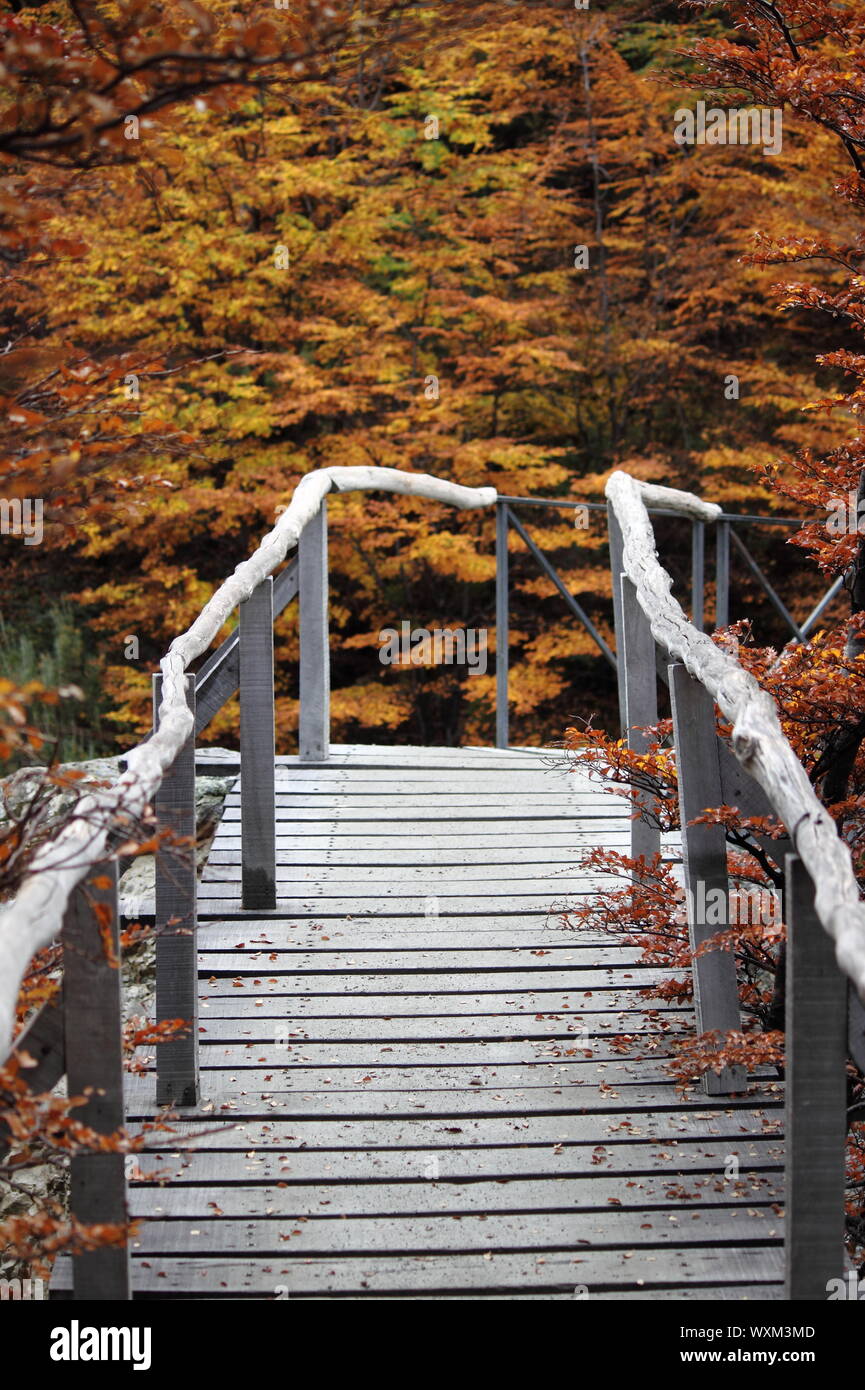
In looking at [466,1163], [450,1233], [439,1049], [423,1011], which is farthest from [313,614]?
[450,1233]

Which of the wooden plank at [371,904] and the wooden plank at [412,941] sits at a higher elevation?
the wooden plank at [371,904]

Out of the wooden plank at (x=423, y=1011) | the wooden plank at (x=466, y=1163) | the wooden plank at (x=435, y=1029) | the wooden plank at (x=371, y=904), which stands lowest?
the wooden plank at (x=466, y=1163)

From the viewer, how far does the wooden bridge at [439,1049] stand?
6.86ft

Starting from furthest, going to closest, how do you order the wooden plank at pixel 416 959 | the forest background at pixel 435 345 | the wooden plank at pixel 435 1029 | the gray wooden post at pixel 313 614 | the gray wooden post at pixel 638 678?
1. the forest background at pixel 435 345
2. the gray wooden post at pixel 313 614
3. the gray wooden post at pixel 638 678
4. the wooden plank at pixel 416 959
5. the wooden plank at pixel 435 1029

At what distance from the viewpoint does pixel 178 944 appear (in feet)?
9.84

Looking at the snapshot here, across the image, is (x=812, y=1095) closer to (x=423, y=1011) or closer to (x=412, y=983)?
(x=423, y=1011)

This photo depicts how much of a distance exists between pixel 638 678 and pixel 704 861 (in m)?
1.01

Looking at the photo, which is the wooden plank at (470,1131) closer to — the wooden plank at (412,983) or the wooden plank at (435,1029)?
the wooden plank at (435,1029)

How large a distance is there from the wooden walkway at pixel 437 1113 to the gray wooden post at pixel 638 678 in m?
0.27

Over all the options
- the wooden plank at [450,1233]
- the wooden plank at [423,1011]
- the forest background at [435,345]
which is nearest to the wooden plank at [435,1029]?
the wooden plank at [423,1011]

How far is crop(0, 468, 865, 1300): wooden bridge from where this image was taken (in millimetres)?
2092

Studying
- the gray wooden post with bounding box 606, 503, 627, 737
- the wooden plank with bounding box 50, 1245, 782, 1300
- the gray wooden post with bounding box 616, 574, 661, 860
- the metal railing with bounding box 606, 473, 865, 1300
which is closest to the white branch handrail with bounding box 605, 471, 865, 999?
the metal railing with bounding box 606, 473, 865, 1300

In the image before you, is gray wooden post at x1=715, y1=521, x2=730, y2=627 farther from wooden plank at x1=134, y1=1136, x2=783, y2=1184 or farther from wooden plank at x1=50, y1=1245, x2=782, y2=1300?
wooden plank at x1=50, y1=1245, x2=782, y2=1300
